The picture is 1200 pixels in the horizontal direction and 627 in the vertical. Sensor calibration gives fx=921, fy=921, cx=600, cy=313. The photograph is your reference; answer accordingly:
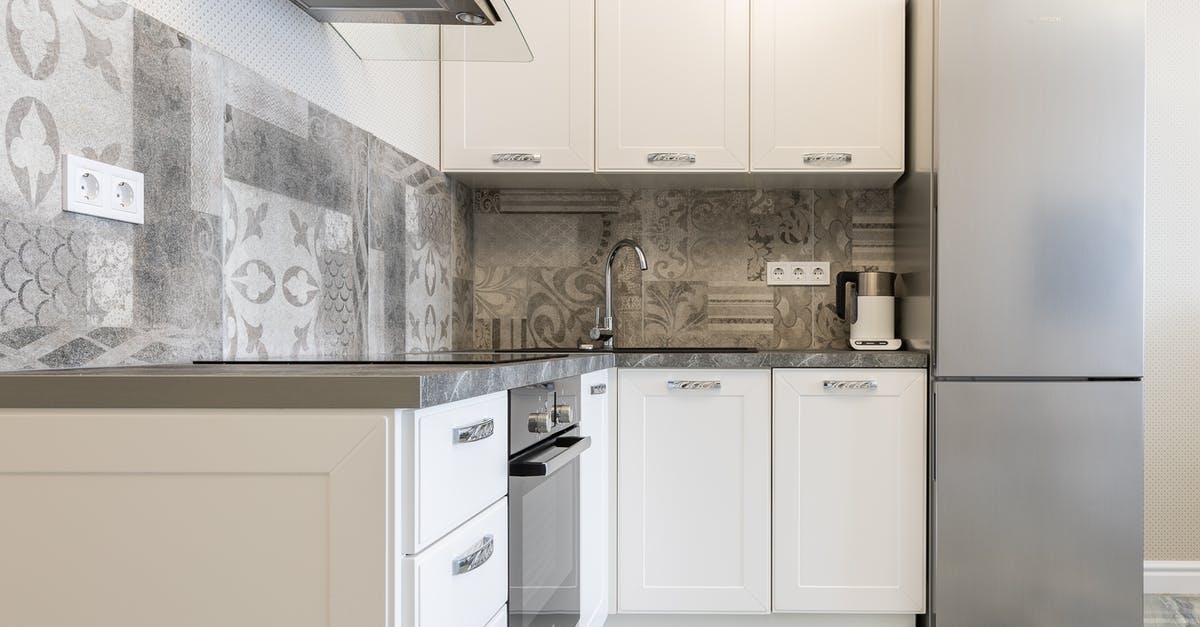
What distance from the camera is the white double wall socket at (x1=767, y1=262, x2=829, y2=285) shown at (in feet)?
10.4

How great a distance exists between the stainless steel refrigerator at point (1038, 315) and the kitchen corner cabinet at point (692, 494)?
49cm

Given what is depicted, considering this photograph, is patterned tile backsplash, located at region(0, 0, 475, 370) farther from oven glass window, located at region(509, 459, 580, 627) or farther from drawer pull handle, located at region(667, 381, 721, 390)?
drawer pull handle, located at region(667, 381, 721, 390)

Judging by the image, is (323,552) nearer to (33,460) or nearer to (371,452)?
(371,452)

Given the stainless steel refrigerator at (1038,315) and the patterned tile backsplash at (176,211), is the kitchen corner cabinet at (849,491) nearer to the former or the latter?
the stainless steel refrigerator at (1038,315)

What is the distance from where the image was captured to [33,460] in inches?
39.3

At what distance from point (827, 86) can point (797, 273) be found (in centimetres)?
67

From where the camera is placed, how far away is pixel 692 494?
2.59 m

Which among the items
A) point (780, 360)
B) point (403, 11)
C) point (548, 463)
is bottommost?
point (548, 463)

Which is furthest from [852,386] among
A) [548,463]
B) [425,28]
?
[425,28]

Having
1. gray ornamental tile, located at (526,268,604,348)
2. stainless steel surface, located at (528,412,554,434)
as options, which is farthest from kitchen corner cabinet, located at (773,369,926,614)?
stainless steel surface, located at (528,412,554,434)

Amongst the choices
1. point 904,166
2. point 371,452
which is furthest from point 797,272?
point 371,452

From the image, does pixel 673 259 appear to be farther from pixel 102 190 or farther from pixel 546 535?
pixel 102 190

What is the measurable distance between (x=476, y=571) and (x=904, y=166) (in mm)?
2096

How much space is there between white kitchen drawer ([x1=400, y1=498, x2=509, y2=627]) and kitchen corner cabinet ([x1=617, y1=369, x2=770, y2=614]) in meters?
1.19
